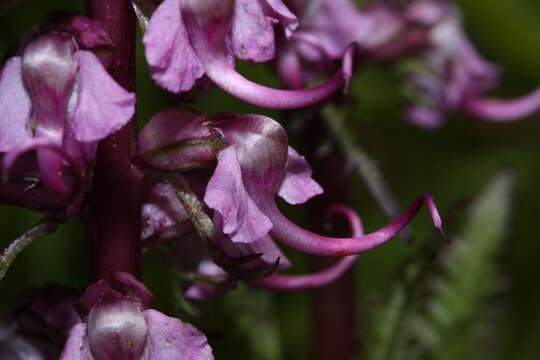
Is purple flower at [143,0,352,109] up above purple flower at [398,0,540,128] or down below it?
above

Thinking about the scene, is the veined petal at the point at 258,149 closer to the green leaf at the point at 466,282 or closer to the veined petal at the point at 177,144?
the veined petal at the point at 177,144

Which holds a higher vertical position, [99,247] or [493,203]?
[99,247]

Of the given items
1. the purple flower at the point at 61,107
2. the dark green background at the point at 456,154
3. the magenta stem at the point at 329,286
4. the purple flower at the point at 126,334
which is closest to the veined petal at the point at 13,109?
the purple flower at the point at 61,107

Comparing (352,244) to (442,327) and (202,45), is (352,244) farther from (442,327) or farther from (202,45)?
(442,327)

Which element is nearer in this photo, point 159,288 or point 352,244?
point 352,244

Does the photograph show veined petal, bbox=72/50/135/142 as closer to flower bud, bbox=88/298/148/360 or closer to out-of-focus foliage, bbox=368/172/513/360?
flower bud, bbox=88/298/148/360

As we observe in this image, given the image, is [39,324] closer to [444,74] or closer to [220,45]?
[220,45]

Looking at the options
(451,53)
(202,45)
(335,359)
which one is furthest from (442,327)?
(202,45)

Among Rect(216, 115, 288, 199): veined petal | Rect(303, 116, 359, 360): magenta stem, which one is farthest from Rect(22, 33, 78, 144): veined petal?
Rect(303, 116, 359, 360): magenta stem
